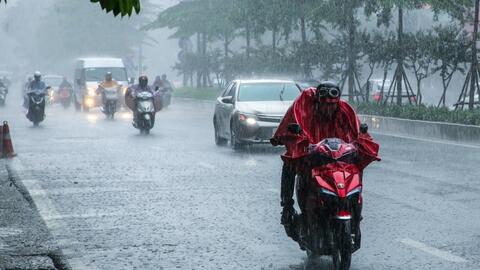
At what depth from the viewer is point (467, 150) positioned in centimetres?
2089

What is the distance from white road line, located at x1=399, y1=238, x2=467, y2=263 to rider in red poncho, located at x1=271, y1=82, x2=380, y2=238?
128 centimetres

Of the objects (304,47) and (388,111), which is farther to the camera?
(304,47)

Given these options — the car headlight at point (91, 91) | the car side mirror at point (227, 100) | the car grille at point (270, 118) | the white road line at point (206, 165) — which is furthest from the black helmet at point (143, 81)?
the car headlight at point (91, 91)

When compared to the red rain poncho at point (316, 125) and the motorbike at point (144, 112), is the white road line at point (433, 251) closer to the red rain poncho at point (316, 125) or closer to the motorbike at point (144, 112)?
the red rain poncho at point (316, 125)

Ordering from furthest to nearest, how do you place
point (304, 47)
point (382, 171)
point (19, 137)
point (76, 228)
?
1. point (304, 47)
2. point (19, 137)
3. point (382, 171)
4. point (76, 228)

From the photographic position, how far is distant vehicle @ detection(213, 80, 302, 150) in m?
20.9

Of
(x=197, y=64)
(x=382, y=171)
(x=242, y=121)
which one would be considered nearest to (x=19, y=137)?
(x=242, y=121)

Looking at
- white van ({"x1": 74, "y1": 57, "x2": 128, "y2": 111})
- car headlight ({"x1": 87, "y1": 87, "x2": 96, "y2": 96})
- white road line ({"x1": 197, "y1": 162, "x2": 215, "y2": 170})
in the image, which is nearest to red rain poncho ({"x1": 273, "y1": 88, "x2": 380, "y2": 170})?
white road line ({"x1": 197, "y1": 162, "x2": 215, "y2": 170})

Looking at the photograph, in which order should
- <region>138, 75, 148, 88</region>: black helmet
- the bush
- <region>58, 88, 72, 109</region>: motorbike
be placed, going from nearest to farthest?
the bush
<region>138, 75, 148, 88</region>: black helmet
<region>58, 88, 72, 109</region>: motorbike

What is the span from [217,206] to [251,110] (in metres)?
8.80

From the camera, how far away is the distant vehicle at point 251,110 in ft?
68.5

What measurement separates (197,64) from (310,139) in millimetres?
56457

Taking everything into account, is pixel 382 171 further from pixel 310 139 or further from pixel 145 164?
pixel 310 139

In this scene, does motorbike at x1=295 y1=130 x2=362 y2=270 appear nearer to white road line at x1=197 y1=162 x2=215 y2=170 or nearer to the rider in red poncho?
the rider in red poncho
